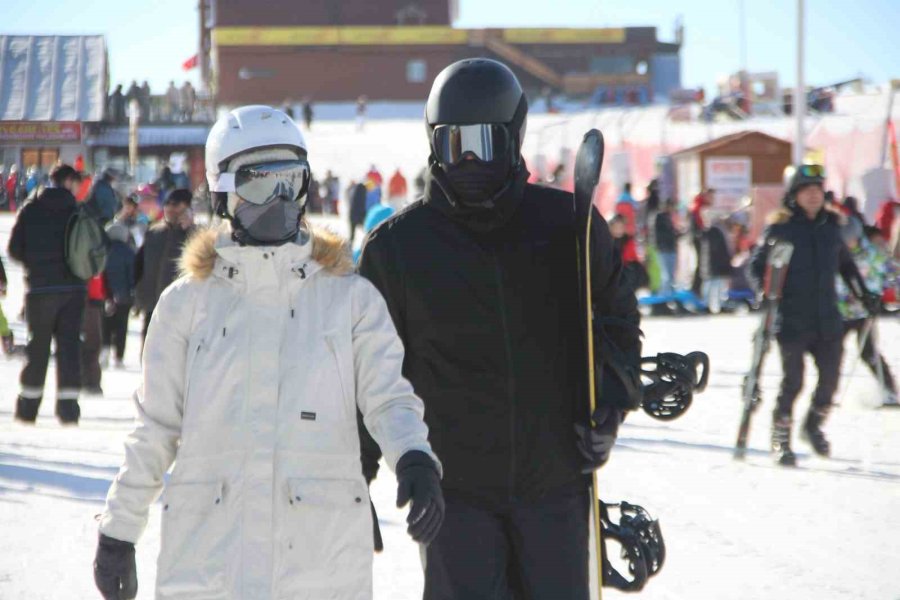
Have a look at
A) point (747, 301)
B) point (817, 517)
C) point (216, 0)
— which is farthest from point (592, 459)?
point (216, 0)

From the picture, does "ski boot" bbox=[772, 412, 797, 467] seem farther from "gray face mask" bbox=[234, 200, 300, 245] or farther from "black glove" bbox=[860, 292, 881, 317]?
"gray face mask" bbox=[234, 200, 300, 245]

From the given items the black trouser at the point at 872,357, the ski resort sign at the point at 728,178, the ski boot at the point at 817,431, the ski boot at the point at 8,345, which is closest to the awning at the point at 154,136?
the ski boot at the point at 8,345

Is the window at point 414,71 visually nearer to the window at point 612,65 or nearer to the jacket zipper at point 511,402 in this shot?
the window at point 612,65

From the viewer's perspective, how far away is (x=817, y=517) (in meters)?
6.46

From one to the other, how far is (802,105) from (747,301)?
4414 millimetres

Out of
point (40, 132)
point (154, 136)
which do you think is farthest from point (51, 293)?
point (154, 136)

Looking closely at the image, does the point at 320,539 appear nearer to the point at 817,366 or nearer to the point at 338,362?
the point at 338,362

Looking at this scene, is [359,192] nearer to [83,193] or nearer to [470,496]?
[83,193]

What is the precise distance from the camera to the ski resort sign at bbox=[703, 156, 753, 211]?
22.0 meters

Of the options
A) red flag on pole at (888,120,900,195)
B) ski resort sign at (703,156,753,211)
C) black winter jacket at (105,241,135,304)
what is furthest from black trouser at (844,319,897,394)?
ski resort sign at (703,156,753,211)

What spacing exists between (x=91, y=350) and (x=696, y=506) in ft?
18.5

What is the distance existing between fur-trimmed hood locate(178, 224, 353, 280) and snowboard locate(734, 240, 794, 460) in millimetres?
5183

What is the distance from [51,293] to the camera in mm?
8992

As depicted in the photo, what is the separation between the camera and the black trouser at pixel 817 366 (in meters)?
7.93
